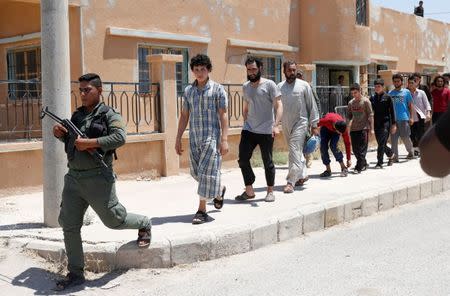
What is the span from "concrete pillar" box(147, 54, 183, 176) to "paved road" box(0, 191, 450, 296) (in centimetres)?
410

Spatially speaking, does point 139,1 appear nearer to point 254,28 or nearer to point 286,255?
point 254,28

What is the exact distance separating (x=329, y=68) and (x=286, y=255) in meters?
12.6

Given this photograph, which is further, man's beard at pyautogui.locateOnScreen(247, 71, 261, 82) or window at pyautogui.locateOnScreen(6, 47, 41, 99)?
window at pyautogui.locateOnScreen(6, 47, 41, 99)

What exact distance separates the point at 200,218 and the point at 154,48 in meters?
6.83

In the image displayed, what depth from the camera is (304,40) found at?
1612cm

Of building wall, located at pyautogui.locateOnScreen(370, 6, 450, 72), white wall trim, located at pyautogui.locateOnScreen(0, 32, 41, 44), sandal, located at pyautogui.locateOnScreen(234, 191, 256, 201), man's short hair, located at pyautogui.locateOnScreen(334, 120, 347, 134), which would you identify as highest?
building wall, located at pyautogui.locateOnScreen(370, 6, 450, 72)

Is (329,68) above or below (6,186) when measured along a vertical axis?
above

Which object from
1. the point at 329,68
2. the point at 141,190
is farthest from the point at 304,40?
the point at 141,190

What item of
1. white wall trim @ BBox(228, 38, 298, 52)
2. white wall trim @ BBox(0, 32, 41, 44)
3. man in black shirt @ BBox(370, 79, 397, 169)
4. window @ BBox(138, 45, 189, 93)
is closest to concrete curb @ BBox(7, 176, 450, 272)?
man in black shirt @ BBox(370, 79, 397, 169)

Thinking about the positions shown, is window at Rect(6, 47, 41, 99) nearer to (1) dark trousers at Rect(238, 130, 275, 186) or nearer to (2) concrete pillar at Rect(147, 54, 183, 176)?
(2) concrete pillar at Rect(147, 54, 183, 176)

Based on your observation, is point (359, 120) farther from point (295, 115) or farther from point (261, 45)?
point (261, 45)

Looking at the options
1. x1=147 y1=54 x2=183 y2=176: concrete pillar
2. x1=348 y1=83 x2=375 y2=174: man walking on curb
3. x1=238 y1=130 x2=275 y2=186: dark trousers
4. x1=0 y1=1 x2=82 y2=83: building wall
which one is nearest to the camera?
x1=238 y1=130 x2=275 y2=186: dark trousers

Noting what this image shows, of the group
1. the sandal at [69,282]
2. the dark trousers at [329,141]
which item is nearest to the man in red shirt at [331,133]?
the dark trousers at [329,141]

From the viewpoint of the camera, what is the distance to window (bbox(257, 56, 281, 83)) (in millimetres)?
15151
